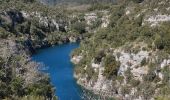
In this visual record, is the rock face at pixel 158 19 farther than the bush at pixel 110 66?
Yes

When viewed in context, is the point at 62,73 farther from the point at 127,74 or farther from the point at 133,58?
the point at 133,58

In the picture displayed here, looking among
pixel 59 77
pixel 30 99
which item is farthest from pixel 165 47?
pixel 30 99

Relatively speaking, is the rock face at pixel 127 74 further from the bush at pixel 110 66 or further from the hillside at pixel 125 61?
the bush at pixel 110 66

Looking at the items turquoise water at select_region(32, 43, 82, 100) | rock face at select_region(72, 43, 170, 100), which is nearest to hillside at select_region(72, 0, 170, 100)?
rock face at select_region(72, 43, 170, 100)

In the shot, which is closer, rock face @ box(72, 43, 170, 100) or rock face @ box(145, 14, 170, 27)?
rock face @ box(72, 43, 170, 100)

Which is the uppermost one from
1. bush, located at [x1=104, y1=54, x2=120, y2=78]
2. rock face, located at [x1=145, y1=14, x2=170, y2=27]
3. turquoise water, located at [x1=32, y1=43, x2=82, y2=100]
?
rock face, located at [x1=145, y1=14, x2=170, y2=27]

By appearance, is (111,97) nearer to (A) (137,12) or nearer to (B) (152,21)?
(B) (152,21)

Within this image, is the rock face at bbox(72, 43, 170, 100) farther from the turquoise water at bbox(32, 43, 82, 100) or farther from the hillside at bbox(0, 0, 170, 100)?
the turquoise water at bbox(32, 43, 82, 100)

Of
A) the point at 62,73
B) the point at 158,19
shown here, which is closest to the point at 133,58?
the point at 158,19

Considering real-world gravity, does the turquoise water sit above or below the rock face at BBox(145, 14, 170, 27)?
below

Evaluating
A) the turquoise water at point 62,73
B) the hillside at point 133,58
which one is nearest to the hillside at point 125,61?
the hillside at point 133,58
